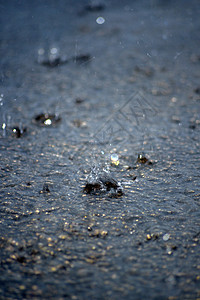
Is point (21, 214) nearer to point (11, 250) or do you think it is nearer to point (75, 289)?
point (11, 250)

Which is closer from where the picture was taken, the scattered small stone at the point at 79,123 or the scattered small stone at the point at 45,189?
the scattered small stone at the point at 45,189

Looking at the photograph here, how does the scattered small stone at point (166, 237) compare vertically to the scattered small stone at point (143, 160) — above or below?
above

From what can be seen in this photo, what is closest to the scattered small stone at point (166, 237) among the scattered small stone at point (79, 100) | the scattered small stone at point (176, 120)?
the scattered small stone at point (176, 120)

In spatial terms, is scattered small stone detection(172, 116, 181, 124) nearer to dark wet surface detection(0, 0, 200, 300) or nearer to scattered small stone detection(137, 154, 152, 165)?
dark wet surface detection(0, 0, 200, 300)

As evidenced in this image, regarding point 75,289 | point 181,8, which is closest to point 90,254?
point 75,289

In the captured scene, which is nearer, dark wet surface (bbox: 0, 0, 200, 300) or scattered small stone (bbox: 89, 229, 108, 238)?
dark wet surface (bbox: 0, 0, 200, 300)

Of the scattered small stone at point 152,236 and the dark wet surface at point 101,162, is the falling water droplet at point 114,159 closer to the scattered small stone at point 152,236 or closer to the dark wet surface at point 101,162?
the dark wet surface at point 101,162

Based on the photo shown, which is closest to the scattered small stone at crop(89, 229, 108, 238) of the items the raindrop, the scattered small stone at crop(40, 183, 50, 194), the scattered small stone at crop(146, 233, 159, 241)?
the scattered small stone at crop(146, 233, 159, 241)
